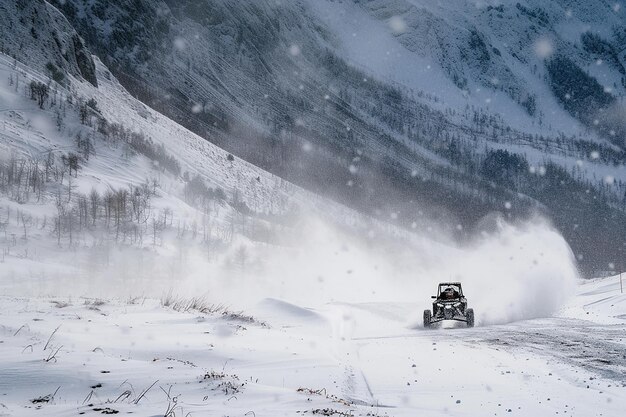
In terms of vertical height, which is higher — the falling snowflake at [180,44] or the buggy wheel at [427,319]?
the falling snowflake at [180,44]

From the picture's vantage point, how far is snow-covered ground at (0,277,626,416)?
17.1 feet

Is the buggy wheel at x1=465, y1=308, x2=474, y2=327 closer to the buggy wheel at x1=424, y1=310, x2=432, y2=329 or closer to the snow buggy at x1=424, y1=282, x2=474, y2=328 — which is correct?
the snow buggy at x1=424, y1=282, x2=474, y2=328

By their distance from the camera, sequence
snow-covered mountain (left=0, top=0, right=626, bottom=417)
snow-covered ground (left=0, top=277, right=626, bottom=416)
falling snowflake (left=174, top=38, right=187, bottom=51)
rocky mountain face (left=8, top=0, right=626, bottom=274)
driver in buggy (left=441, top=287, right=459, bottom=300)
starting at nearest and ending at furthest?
snow-covered ground (left=0, top=277, right=626, bottom=416) < snow-covered mountain (left=0, top=0, right=626, bottom=417) < driver in buggy (left=441, top=287, right=459, bottom=300) < rocky mountain face (left=8, top=0, right=626, bottom=274) < falling snowflake (left=174, top=38, right=187, bottom=51)

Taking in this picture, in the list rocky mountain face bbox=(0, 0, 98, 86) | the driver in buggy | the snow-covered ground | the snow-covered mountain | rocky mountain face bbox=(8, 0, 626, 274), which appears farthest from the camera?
rocky mountain face bbox=(8, 0, 626, 274)

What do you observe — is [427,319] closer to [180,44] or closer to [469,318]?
[469,318]

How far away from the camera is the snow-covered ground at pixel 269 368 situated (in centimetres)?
522

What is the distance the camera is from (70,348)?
6980 millimetres

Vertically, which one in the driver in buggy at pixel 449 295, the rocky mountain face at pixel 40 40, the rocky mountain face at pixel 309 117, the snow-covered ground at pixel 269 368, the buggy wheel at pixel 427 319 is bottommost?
the snow-covered ground at pixel 269 368

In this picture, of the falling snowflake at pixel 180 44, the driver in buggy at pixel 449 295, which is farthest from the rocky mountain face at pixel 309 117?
the driver in buggy at pixel 449 295

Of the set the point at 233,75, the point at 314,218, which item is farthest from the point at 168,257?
the point at 233,75

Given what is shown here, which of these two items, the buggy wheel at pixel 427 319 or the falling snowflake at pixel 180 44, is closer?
the buggy wheel at pixel 427 319

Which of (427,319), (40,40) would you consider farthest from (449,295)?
(40,40)

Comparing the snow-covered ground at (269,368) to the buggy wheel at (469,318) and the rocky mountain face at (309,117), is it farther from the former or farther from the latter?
the rocky mountain face at (309,117)

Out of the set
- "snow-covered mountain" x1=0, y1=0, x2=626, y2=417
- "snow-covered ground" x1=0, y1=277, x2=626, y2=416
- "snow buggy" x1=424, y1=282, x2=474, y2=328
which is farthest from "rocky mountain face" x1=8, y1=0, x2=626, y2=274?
"snow-covered ground" x1=0, y1=277, x2=626, y2=416
